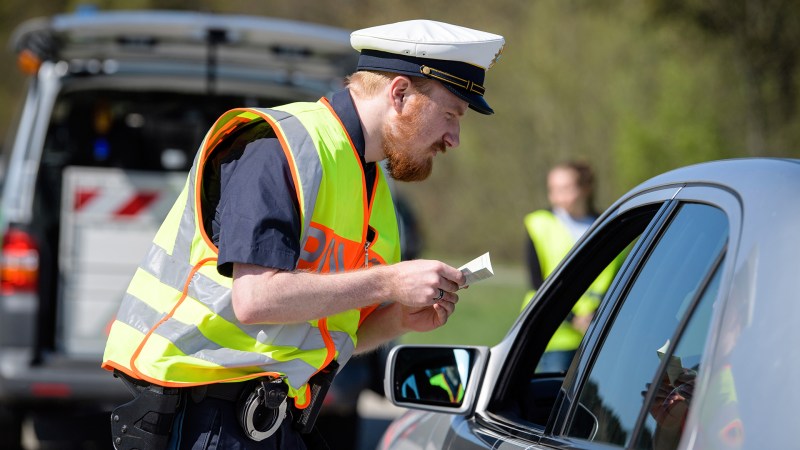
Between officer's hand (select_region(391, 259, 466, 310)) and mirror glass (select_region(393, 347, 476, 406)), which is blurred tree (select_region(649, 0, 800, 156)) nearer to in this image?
mirror glass (select_region(393, 347, 476, 406))

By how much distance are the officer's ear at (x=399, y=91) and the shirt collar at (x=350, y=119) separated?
0.09 metres

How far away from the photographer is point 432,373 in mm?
3156

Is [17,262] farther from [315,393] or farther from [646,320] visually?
[646,320]

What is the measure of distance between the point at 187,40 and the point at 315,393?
4.06 metres

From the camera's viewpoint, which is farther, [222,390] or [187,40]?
[187,40]

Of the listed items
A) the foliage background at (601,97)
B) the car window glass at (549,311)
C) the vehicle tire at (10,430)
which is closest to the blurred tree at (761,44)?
the foliage background at (601,97)

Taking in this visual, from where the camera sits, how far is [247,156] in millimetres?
2791

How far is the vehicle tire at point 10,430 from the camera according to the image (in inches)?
291

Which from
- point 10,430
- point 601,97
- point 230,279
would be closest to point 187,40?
point 10,430

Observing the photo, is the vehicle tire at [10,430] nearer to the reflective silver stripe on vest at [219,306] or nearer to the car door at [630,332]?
the reflective silver stripe on vest at [219,306]

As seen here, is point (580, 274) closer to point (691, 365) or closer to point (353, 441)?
point (691, 365)

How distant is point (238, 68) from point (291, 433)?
4.38m

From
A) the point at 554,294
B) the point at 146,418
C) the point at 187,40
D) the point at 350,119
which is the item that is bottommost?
the point at 146,418

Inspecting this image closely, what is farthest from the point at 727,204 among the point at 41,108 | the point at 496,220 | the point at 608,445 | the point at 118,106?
the point at 496,220
